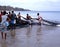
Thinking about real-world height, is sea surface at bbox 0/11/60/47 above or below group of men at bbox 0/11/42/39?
below

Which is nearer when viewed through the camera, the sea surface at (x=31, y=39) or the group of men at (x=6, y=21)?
the sea surface at (x=31, y=39)

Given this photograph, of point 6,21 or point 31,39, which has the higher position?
point 6,21

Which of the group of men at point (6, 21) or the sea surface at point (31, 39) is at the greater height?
the group of men at point (6, 21)

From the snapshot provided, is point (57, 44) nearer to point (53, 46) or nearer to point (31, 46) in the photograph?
point (53, 46)

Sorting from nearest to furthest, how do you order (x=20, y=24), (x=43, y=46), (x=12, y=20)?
(x=43, y=46), (x=12, y=20), (x=20, y=24)

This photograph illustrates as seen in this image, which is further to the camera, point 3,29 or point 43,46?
point 3,29

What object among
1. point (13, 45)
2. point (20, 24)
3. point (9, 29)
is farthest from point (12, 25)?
point (13, 45)

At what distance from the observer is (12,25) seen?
72.6 feet

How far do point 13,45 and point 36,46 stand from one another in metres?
1.33

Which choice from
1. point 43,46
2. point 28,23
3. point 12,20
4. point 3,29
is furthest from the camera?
point 28,23

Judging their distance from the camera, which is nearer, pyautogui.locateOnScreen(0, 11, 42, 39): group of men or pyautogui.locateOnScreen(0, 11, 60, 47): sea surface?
pyautogui.locateOnScreen(0, 11, 60, 47): sea surface

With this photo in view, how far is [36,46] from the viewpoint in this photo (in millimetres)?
13414

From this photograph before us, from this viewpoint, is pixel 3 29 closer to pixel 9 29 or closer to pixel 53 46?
pixel 53 46

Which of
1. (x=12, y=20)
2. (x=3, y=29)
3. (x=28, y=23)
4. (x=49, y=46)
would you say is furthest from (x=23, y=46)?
(x=28, y=23)
